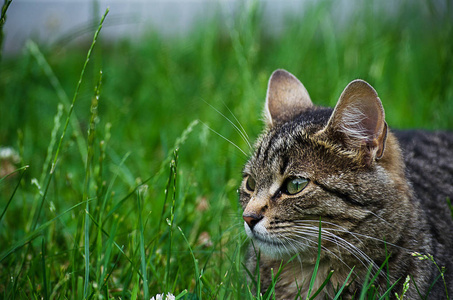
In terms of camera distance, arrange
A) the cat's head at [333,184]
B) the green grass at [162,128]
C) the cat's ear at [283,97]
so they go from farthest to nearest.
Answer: the cat's ear at [283,97], the green grass at [162,128], the cat's head at [333,184]

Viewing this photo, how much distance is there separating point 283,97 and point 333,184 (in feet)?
2.73

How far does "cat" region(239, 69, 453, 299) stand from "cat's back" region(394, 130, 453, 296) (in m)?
0.01

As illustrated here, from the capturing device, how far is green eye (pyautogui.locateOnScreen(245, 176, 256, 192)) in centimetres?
236

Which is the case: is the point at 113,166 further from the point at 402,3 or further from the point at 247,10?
the point at 402,3

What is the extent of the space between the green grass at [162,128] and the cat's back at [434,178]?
2.41 feet

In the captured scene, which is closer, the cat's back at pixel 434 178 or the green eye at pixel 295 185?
the green eye at pixel 295 185

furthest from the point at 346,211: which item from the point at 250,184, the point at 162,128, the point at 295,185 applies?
the point at 162,128

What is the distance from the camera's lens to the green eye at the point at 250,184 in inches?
92.7

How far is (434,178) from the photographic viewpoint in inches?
106

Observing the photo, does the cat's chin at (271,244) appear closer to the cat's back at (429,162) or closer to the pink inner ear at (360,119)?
the pink inner ear at (360,119)

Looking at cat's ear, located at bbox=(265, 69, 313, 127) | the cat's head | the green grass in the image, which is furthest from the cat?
cat's ear, located at bbox=(265, 69, 313, 127)

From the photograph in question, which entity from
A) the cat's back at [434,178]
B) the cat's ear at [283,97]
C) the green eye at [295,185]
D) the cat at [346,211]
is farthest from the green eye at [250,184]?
the cat's back at [434,178]

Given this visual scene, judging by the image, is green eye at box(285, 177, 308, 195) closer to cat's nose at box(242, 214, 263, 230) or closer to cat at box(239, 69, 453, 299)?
cat at box(239, 69, 453, 299)

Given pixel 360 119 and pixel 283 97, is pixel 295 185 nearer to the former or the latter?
pixel 360 119
